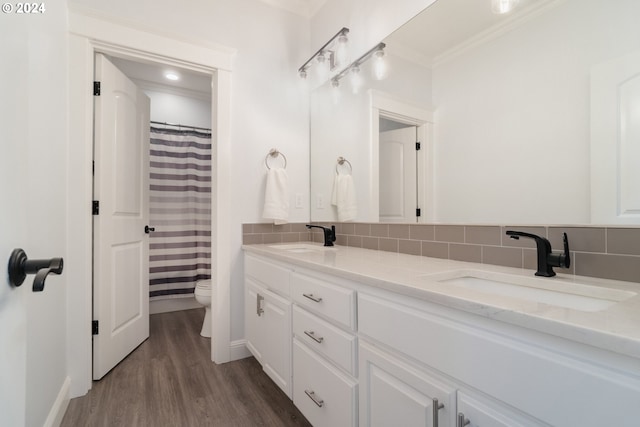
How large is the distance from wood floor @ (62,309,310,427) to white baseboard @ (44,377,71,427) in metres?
0.04

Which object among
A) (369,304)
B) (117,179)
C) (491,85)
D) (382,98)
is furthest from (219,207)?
(491,85)

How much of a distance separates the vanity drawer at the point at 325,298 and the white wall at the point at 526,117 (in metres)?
0.68

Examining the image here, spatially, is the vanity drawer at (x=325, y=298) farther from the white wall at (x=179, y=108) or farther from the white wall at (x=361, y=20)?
the white wall at (x=179, y=108)

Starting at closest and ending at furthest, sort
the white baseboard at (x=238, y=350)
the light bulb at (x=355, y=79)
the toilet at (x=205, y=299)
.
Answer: the light bulb at (x=355, y=79) → the white baseboard at (x=238, y=350) → the toilet at (x=205, y=299)

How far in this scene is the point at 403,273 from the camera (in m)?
1.00

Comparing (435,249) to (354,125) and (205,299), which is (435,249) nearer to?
(354,125)

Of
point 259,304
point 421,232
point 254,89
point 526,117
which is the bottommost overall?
point 259,304

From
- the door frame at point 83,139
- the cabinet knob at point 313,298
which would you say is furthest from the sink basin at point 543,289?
the door frame at point 83,139

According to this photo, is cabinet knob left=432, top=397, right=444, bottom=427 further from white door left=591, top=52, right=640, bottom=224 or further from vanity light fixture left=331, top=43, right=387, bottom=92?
vanity light fixture left=331, top=43, right=387, bottom=92

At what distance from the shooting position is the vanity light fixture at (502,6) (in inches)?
45.8

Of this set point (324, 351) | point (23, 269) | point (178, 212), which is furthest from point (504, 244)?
point (178, 212)

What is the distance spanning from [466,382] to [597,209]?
742 mm

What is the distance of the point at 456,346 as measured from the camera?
700 millimetres

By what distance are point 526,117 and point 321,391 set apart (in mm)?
1338
